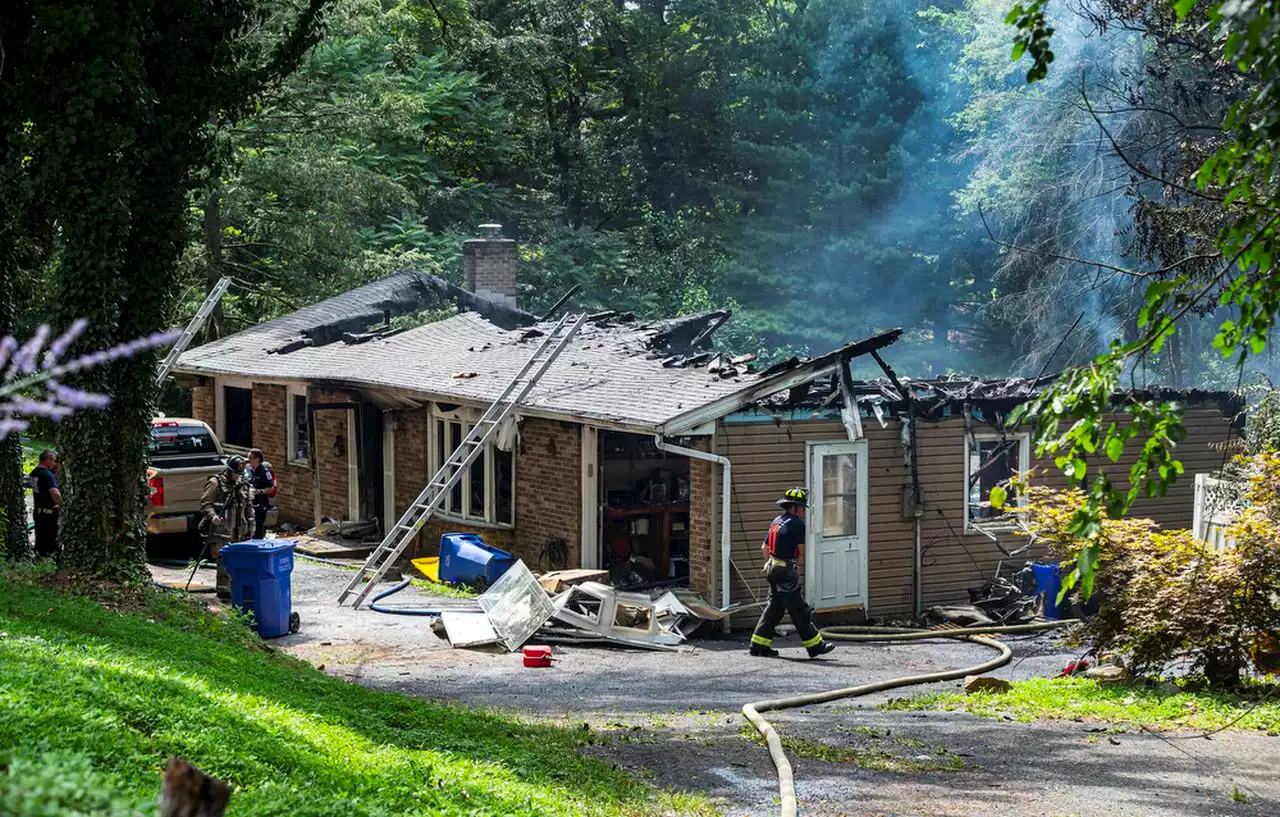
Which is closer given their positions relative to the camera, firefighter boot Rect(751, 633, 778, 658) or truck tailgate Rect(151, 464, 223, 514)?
firefighter boot Rect(751, 633, 778, 658)

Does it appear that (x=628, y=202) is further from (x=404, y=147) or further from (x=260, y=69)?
(x=260, y=69)

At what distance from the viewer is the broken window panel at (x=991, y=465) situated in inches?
758

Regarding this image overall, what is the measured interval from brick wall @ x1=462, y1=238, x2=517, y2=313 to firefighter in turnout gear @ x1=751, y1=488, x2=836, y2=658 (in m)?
16.2

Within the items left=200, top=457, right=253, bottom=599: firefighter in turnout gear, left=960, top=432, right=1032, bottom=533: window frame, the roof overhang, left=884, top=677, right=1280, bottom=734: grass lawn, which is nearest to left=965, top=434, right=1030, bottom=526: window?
left=960, top=432, right=1032, bottom=533: window frame

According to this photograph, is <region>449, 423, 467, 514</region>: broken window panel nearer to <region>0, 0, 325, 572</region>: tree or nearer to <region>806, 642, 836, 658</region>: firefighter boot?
<region>0, 0, 325, 572</region>: tree

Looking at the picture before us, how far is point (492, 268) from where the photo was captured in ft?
99.3

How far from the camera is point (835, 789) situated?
29.7 ft

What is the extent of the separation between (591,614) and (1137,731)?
Result: 699 centimetres

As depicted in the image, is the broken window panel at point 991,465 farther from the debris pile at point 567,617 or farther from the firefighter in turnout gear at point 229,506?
the firefighter in turnout gear at point 229,506

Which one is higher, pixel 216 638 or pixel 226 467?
pixel 226 467

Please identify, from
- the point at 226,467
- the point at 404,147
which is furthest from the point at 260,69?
the point at 404,147

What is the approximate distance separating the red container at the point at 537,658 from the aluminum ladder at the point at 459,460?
9.86 feet

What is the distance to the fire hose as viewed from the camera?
918 centimetres

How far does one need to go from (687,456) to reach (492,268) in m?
14.1
